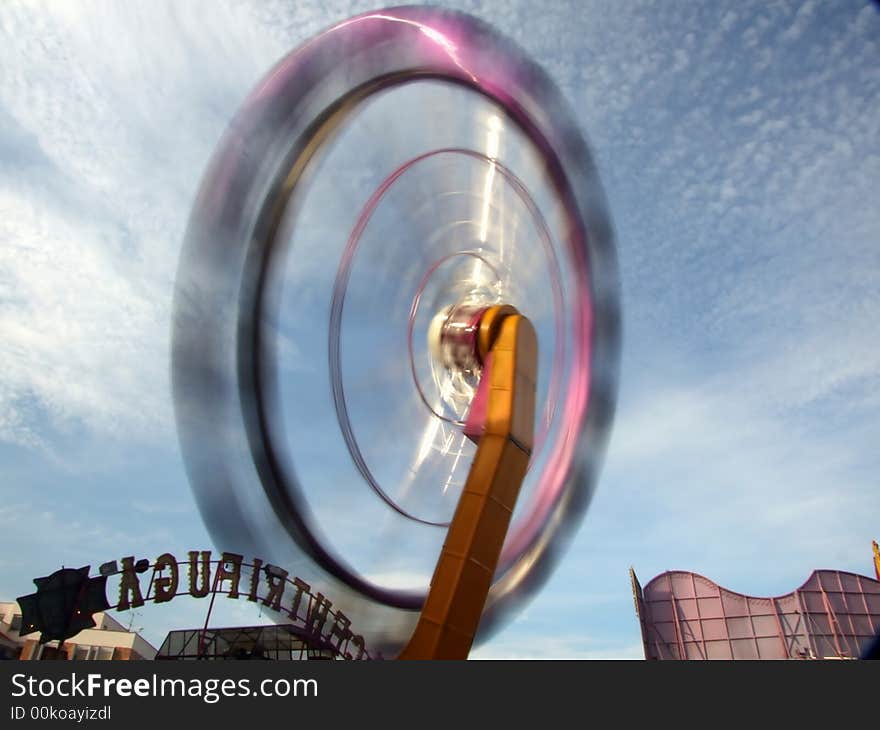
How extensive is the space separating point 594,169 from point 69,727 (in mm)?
9207

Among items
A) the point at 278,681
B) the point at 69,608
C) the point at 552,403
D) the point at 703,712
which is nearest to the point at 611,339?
the point at 552,403

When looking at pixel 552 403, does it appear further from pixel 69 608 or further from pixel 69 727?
pixel 69 608

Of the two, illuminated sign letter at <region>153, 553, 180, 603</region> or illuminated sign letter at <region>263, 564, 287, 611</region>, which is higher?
illuminated sign letter at <region>153, 553, 180, 603</region>

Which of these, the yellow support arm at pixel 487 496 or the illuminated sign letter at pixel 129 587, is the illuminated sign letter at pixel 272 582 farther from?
the illuminated sign letter at pixel 129 587

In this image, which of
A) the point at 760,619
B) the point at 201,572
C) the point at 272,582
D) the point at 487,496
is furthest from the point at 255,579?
the point at 760,619

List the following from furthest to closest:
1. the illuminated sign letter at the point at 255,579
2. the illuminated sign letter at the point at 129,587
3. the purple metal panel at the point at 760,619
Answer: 1. the purple metal panel at the point at 760,619
2. the illuminated sign letter at the point at 129,587
3. the illuminated sign letter at the point at 255,579

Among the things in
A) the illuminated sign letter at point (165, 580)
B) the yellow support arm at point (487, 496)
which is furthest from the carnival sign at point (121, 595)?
the yellow support arm at point (487, 496)

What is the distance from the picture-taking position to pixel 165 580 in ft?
43.5

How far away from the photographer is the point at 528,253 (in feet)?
29.6

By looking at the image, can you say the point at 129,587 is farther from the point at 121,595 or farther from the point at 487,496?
the point at 487,496

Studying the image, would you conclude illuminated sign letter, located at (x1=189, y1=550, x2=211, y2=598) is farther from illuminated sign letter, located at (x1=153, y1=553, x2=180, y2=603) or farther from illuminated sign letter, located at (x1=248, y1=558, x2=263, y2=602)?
illuminated sign letter, located at (x1=248, y1=558, x2=263, y2=602)

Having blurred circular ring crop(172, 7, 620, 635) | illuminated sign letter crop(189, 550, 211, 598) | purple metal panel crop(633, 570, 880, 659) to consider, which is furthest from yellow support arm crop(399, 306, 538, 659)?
purple metal panel crop(633, 570, 880, 659)

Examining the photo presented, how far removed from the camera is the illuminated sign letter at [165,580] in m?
13.1

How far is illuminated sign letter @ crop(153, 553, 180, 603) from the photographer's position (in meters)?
13.1
